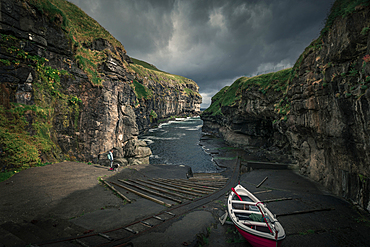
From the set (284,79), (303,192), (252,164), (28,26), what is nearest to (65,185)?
(28,26)

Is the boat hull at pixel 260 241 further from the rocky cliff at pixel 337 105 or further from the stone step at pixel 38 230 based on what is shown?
the rocky cliff at pixel 337 105

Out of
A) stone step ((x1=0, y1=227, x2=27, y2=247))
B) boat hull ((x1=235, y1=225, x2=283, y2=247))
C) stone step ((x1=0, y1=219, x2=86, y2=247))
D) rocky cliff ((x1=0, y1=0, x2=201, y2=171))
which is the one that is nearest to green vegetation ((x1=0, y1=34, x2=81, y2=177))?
rocky cliff ((x1=0, y1=0, x2=201, y2=171))

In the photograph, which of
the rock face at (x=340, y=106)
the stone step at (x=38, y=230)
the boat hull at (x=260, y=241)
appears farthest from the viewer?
the rock face at (x=340, y=106)

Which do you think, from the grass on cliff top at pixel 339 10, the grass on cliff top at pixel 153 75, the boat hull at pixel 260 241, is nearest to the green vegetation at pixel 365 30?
the grass on cliff top at pixel 339 10

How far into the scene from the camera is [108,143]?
24.1 meters

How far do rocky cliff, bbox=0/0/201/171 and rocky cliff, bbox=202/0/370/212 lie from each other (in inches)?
942

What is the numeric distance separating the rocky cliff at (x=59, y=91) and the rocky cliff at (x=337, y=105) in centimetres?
2393

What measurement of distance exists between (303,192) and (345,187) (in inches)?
110

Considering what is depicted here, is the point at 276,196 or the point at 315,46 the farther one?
the point at 315,46

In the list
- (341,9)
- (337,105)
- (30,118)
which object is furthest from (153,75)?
(337,105)

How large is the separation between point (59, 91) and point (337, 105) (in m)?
28.5

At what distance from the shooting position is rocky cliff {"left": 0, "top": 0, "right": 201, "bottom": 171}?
1236 cm

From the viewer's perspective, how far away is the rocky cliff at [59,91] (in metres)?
12.4

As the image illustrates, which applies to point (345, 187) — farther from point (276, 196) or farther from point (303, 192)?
point (276, 196)
